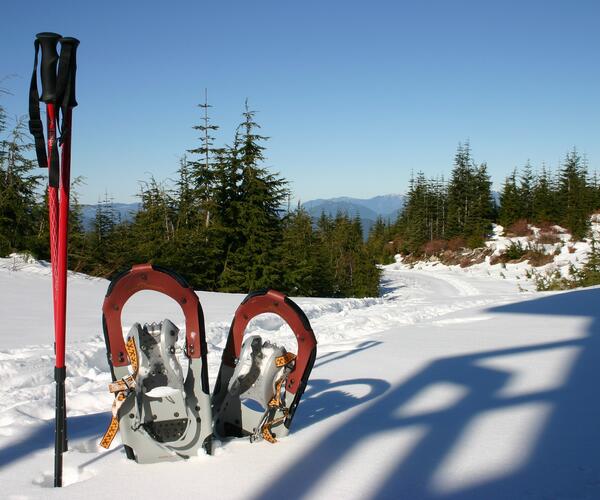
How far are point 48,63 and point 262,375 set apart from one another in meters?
1.90

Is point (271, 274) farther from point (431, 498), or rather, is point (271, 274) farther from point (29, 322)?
point (431, 498)

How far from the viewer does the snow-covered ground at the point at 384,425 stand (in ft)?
7.70

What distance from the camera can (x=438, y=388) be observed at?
13.1 ft

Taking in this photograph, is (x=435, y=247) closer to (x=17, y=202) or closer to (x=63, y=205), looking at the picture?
(x=17, y=202)

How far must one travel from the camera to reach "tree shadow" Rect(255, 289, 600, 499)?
2.29 metres

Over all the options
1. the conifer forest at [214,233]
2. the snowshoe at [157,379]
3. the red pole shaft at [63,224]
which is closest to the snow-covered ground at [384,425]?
the snowshoe at [157,379]

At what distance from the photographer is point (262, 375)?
9.41 ft

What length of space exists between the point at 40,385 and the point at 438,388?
11.2 feet

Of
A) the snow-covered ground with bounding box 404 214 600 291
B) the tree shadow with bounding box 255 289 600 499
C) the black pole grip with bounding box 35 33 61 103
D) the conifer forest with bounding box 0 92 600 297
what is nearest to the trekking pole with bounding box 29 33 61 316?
the black pole grip with bounding box 35 33 61 103

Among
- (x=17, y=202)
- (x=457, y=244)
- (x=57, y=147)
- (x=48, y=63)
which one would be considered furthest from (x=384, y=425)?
(x=457, y=244)

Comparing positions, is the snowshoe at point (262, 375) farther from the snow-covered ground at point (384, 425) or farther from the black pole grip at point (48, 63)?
the black pole grip at point (48, 63)

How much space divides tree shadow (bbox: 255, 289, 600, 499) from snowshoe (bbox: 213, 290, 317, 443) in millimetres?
292

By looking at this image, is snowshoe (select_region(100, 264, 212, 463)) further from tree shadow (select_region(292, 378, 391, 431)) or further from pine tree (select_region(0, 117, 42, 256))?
pine tree (select_region(0, 117, 42, 256))

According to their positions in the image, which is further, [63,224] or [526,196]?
[526,196]
